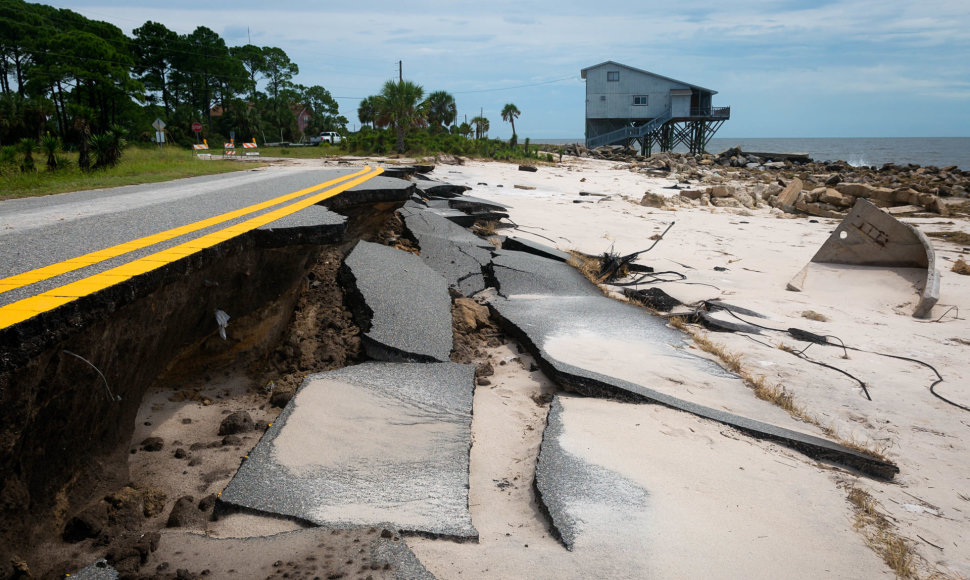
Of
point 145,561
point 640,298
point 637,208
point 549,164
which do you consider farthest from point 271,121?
point 145,561

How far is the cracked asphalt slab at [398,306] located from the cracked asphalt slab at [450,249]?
2.35ft

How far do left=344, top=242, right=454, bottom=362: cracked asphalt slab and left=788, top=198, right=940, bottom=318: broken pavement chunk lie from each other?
503cm

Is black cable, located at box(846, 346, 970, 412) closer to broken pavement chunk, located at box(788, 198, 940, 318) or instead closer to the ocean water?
broken pavement chunk, located at box(788, 198, 940, 318)

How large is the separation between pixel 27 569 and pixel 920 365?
5.81 m

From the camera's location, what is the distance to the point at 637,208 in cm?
1505

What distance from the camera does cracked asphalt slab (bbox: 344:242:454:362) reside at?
3.83m

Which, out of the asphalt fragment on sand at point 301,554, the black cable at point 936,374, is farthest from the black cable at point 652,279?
the asphalt fragment on sand at point 301,554

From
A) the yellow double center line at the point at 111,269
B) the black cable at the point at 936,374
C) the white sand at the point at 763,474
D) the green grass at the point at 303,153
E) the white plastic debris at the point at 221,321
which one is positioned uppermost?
the green grass at the point at 303,153

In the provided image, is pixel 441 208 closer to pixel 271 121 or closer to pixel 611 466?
pixel 611 466

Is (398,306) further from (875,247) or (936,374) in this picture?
(875,247)

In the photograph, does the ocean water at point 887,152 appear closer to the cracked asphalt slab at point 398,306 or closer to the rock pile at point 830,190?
the rock pile at point 830,190

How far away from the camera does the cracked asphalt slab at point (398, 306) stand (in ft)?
12.6

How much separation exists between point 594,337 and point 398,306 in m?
1.53

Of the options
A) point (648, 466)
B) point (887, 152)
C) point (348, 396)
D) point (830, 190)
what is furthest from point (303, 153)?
point (887, 152)
